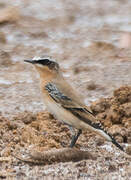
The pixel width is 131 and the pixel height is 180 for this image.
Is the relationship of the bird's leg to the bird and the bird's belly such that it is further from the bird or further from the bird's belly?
the bird's belly

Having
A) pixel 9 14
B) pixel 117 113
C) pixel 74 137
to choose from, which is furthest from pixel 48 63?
pixel 9 14

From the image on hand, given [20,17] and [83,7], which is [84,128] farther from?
[83,7]

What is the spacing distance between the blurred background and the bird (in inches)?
78.9

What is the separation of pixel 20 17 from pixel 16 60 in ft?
9.90

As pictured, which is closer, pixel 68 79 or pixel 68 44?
pixel 68 79

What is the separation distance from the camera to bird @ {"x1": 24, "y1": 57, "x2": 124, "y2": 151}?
26.6 feet

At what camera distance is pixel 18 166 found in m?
7.60

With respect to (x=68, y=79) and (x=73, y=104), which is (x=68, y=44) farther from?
(x=73, y=104)

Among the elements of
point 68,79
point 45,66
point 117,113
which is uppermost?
point 45,66

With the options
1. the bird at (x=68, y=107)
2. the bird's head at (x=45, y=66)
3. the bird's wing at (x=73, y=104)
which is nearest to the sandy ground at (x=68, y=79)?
the bird at (x=68, y=107)

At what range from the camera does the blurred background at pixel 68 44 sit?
11539 millimetres

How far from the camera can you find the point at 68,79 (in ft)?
39.6

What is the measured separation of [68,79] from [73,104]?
380 cm

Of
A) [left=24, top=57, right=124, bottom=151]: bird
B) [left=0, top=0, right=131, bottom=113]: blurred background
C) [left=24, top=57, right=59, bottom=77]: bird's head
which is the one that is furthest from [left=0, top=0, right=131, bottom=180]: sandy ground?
[left=24, top=57, right=59, bottom=77]: bird's head
